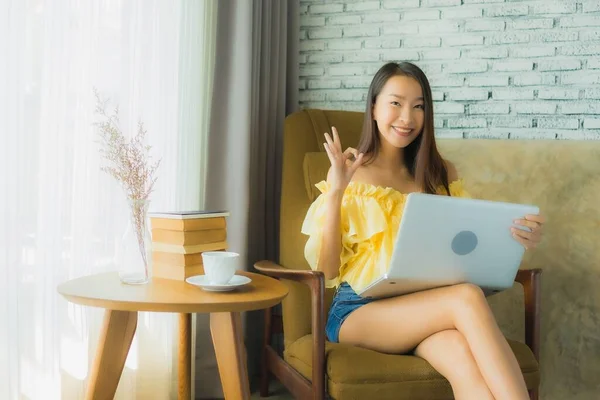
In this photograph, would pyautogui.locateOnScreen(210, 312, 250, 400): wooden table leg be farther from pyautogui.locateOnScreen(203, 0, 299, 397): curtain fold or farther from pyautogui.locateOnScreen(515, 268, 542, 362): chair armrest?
pyautogui.locateOnScreen(515, 268, 542, 362): chair armrest

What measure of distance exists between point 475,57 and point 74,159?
170 cm

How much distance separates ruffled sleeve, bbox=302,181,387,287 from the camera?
6.30 feet

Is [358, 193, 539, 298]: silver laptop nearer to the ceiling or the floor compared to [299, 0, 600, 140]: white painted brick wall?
nearer to the floor

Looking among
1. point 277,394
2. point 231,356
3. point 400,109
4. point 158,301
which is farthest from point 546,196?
point 158,301

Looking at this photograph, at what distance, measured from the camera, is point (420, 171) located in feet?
6.81

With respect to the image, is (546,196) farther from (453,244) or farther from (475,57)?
(453,244)

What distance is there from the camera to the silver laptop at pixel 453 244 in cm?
152

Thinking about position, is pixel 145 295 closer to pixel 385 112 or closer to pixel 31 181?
pixel 31 181

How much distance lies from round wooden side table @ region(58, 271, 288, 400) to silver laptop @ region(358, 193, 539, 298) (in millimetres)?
324

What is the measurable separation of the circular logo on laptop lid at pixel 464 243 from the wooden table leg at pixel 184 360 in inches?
31.1

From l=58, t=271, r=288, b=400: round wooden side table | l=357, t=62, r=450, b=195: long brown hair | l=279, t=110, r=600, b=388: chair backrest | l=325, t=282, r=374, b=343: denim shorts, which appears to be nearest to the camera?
l=58, t=271, r=288, b=400: round wooden side table

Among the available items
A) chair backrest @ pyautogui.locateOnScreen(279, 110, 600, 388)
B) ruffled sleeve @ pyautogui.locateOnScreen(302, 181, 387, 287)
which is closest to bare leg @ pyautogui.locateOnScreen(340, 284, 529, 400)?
ruffled sleeve @ pyautogui.locateOnScreen(302, 181, 387, 287)

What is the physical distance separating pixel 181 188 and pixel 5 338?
83 centimetres

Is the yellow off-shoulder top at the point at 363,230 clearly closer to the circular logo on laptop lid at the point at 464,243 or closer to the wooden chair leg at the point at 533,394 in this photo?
the circular logo on laptop lid at the point at 464,243
